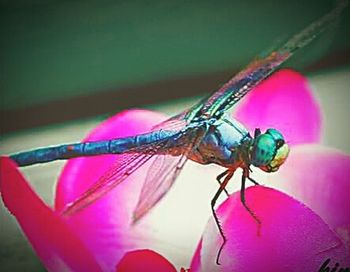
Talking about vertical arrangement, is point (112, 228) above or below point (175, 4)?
below

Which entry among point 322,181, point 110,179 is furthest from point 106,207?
point 322,181

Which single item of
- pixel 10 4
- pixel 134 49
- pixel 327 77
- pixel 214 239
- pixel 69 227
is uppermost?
pixel 10 4

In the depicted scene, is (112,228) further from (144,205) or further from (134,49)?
(134,49)

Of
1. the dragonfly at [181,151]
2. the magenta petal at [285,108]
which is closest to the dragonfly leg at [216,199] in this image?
the dragonfly at [181,151]

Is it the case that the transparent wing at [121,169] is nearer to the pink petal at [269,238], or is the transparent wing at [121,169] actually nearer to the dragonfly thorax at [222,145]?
the dragonfly thorax at [222,145]

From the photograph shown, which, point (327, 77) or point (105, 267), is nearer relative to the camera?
point (105, 267)

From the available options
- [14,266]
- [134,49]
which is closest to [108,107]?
[134,49]

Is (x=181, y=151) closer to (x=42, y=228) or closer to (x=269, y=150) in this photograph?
(x=269, y=150)
